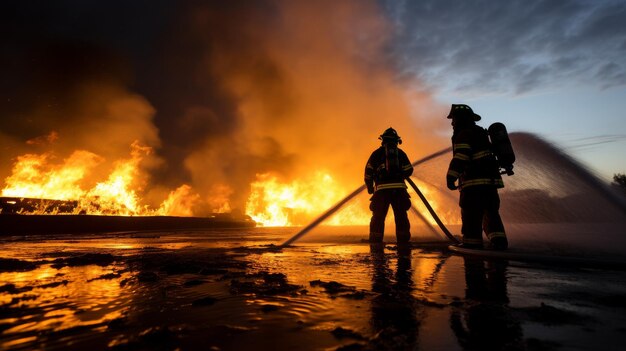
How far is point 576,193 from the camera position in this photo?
20.4 feet

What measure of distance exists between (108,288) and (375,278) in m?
2.42

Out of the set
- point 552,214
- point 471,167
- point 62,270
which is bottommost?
point 62,270

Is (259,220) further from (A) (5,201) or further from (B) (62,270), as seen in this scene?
(B) (62,270)

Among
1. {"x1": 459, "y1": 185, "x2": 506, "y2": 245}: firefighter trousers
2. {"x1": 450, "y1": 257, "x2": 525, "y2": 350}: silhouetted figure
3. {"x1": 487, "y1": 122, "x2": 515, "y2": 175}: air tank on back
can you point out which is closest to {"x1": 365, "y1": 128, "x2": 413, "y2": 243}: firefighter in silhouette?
{"x1": 459, "y1": 185, "x2": 506, "y2": 245}: firefighter trousers

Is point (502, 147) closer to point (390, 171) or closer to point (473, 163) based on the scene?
point (473, 163)

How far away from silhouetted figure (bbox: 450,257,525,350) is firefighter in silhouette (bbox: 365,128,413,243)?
4.12 m

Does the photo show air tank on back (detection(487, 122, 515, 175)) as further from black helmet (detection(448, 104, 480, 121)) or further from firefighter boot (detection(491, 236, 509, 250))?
firefighter boot (detection(491, 236, 509, 250))

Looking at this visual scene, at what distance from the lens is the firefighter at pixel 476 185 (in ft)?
17.0

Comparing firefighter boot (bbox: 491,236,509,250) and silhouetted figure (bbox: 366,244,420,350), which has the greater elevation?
firefighter boot (bbox: 491,236,509,250)

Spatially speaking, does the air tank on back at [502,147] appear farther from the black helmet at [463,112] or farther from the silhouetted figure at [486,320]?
the silhouetted figure at [486,320]

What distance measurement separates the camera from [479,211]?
5.21 m

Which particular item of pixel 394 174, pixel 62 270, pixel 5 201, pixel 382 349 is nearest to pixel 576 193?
pixel 394 174

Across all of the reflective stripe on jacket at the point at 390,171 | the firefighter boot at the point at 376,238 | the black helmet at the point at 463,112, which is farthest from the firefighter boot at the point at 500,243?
the firefighter boot at the point at 376,238

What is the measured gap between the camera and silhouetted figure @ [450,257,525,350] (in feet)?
4.76
